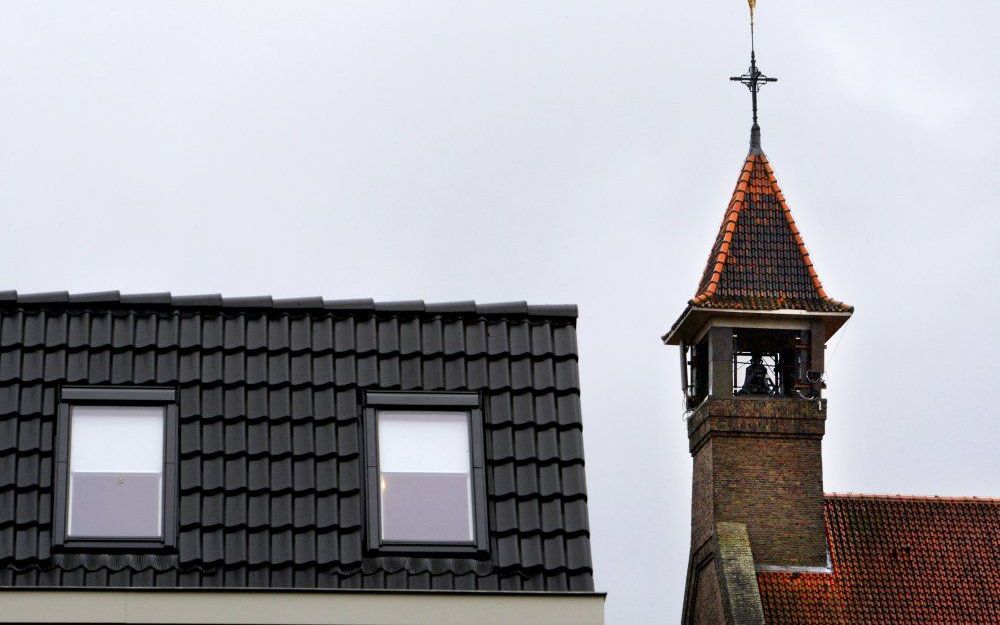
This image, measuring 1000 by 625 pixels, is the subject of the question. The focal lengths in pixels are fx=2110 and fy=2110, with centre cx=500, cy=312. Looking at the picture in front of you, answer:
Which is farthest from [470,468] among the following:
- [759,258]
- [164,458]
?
[759,258]

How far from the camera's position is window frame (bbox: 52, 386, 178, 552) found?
15203 millimetres

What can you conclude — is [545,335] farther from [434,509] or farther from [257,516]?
[257,516]

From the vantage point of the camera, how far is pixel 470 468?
16.1m

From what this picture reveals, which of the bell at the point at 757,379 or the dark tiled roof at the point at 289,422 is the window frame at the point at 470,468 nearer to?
the dark tiled roof at the point at 289,422

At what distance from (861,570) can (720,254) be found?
284 inches

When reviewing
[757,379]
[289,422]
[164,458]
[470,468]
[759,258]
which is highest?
[759,258]

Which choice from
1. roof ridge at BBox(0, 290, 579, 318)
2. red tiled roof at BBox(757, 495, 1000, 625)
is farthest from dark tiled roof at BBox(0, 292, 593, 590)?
red tiled roof at BBox(757, 495, 1000, 625)

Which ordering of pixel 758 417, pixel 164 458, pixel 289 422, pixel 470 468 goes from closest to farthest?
pixel 164 458 → pixel 289 422 → pixel 470 468 → pixel 758 417

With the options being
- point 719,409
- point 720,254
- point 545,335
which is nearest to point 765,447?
point 719,409

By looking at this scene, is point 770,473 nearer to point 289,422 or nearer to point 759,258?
point 759,258

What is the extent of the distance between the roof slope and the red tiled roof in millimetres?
4635

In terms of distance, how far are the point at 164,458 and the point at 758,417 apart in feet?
94.2

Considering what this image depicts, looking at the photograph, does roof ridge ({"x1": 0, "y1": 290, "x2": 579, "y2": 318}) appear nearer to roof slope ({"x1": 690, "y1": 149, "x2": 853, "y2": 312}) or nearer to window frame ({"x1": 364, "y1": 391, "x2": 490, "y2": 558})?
window frame ({"x1": 364, "y1": 391, "x2": 490, "y2": 558})

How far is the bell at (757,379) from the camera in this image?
145 feet
